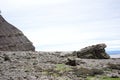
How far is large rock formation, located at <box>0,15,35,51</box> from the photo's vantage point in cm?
11069

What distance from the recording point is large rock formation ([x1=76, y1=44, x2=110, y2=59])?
8044 centimetres

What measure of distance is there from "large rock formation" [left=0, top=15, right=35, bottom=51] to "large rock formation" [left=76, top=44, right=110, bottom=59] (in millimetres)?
37570

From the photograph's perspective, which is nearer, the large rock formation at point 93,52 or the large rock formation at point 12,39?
the large rock formation at point 93,52

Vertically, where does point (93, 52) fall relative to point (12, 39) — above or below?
below

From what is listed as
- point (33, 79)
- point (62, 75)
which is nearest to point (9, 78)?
point (33, 79)

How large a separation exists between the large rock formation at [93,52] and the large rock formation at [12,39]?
123 feet

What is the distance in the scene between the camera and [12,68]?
50.1 metres

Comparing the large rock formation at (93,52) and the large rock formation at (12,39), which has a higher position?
the large rock formation at (12,39)

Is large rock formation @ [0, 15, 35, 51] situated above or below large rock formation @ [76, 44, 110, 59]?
above

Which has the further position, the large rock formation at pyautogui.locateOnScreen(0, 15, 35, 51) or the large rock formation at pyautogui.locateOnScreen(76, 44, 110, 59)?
the large rock formation at pyautogui.locateOnScreen(0, 15, 35, 51)

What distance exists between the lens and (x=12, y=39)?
114 metres

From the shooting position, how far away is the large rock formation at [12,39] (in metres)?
111

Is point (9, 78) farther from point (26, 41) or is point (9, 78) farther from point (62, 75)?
point (26, 41)

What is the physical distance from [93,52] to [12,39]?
43.7 m
